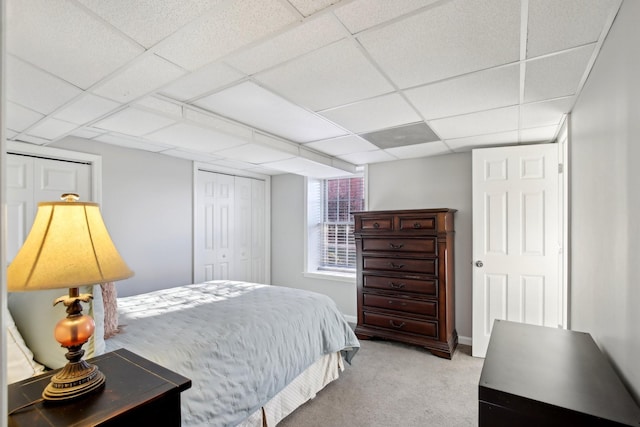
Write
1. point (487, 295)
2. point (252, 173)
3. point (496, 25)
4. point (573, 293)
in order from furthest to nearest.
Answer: point (252, 173) < point (487, 295) < point (573, 293) < point (496, 25)

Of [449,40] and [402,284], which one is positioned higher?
Answer: [449,40]

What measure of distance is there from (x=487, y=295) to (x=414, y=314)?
0.78 m

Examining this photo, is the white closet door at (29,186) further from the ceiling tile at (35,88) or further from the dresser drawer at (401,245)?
the dresser drawer at (401,245)

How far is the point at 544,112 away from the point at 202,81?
2.44 meters

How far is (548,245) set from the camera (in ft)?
9.87

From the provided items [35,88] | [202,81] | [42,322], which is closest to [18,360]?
[42,322]

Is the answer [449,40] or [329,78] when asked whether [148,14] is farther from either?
[449,40]

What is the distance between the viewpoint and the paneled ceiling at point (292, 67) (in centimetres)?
120

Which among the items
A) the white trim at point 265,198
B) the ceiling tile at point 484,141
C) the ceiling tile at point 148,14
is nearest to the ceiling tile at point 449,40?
the ceiling tile at point 148,14

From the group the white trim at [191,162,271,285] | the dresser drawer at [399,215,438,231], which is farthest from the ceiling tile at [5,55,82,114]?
the dresser drawer at [399,215,438,231]

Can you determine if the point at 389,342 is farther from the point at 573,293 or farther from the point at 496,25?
the point at 496,25

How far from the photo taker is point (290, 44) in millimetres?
1464

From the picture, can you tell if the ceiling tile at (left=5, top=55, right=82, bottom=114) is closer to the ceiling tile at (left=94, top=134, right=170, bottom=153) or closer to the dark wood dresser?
the ceiling tile at (left=94, top=134, right=170, bottom=153)

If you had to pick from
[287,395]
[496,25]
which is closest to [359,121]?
[496,25]
